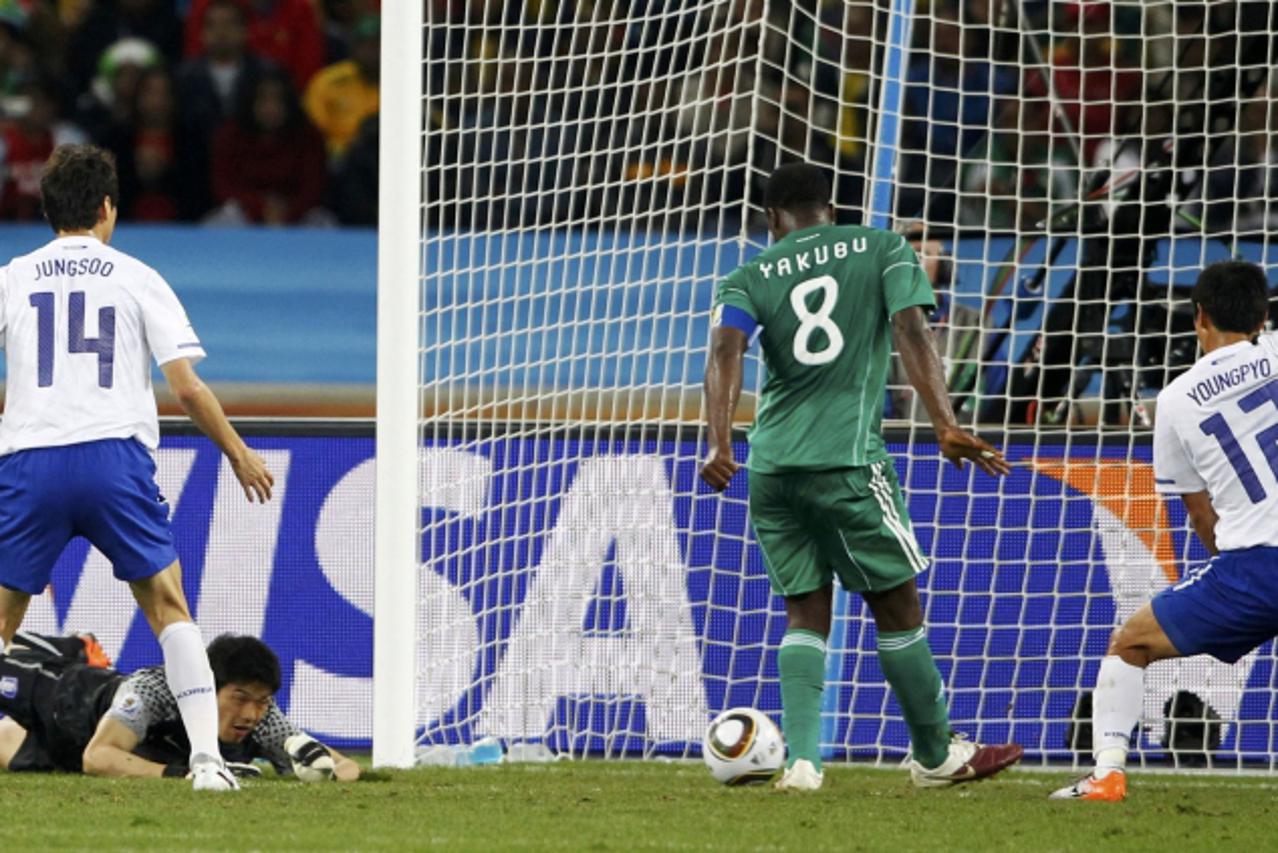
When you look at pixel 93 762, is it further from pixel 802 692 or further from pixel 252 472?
pixel 802 692

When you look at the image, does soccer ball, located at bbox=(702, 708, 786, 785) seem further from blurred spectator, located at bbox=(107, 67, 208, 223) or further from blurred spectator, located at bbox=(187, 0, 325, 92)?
blurred spectator, located at bbox=(187, 0, 325, 92)

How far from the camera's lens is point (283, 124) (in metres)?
13.5

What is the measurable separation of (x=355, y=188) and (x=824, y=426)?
7.55m

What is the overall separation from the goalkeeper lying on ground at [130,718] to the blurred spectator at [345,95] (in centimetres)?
649

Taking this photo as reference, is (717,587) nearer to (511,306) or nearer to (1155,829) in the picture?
(511,306)

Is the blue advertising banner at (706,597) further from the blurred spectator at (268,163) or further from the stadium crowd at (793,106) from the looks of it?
the blurred spectator at (268,163)

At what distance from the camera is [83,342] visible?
5926 millimetres

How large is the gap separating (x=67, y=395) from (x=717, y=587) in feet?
10.6

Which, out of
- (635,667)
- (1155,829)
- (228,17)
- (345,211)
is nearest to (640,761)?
(635,667)

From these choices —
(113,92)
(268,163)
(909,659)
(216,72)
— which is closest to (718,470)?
(909,659)

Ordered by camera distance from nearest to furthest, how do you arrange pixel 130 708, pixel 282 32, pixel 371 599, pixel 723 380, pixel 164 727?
pixel 723 380, pixel 130 708, pixel 164 727, pixel 371 599, pixel 282 32

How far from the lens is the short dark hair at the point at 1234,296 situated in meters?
6.12

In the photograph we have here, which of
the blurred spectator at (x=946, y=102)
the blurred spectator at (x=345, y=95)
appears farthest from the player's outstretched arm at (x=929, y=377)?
the blurred spectator at (x=345, y=95)

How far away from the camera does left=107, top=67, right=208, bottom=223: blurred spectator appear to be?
13.5 meters
